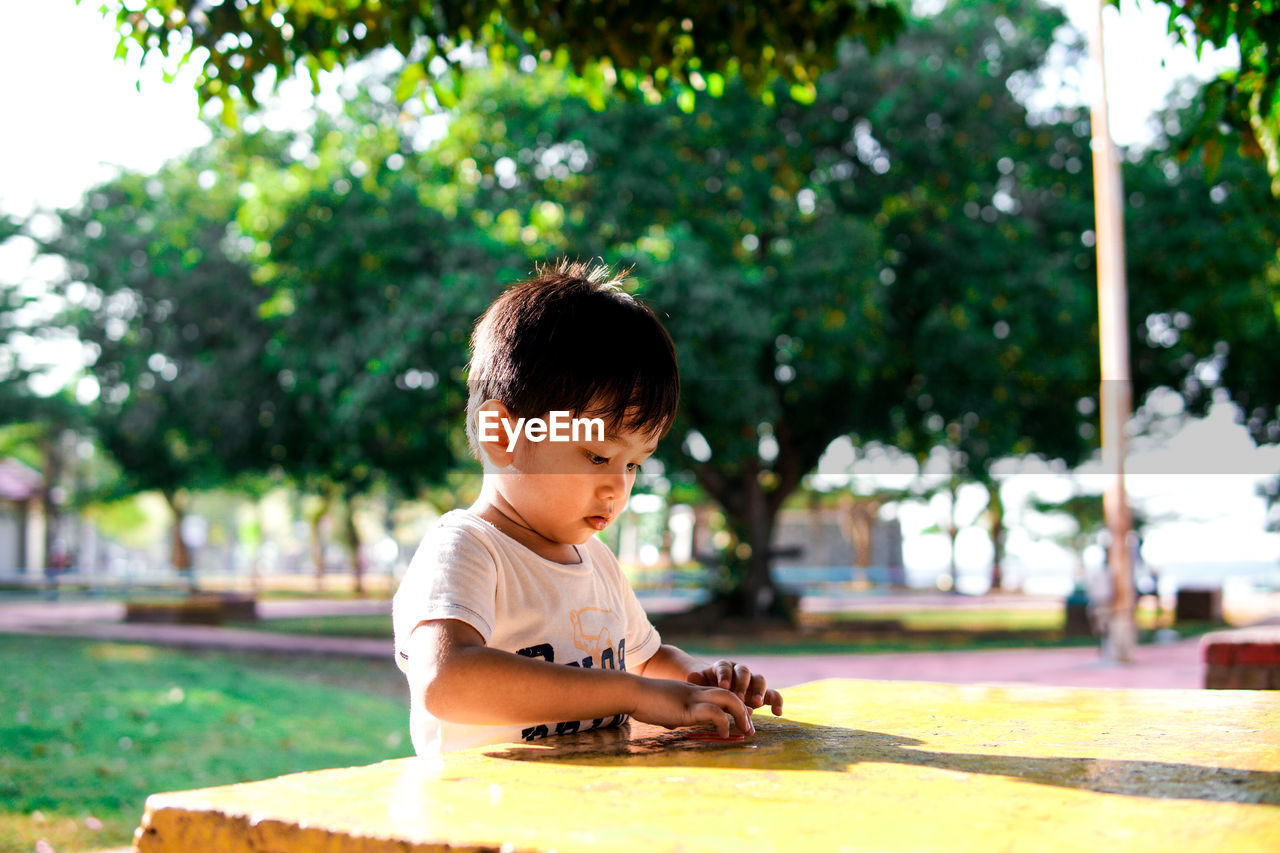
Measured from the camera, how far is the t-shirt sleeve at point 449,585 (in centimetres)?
156

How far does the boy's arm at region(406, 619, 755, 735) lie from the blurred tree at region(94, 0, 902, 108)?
316cm

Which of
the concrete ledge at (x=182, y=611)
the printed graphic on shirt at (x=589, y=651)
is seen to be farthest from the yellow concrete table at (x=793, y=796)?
the concrete ledge at (x=182, y=611)

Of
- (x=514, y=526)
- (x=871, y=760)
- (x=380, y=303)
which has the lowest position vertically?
(x=871, y=760)

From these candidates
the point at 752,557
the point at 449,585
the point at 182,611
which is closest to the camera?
the point at 449,585

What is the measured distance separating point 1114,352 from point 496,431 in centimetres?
1131

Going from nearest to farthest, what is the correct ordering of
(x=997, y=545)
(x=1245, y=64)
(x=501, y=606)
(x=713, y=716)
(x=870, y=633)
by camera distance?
(x=713, y=716)
(x=501, y=606)
(x=1245, y=64)
(x=870, y=633)
(x=997, y=545)

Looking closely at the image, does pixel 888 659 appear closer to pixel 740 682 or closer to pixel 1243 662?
pixel 1243 662

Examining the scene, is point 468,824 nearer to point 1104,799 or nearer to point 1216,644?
point 1104,799

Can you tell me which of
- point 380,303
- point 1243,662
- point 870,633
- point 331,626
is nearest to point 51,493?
point 331,626

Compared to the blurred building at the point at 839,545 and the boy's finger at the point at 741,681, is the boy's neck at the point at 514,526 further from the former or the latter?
the blurred building at the point at 839,545

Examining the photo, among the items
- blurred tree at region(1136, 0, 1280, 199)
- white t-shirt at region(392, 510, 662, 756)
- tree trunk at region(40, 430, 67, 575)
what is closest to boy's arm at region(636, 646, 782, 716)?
white t-shirt at region(392, 510, 662, 756)

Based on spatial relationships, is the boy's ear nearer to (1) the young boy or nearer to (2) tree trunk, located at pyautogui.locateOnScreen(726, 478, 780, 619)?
(1) the young boy

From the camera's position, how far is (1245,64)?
11.1 feet

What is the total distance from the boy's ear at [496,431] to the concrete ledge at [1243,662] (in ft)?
13.2
